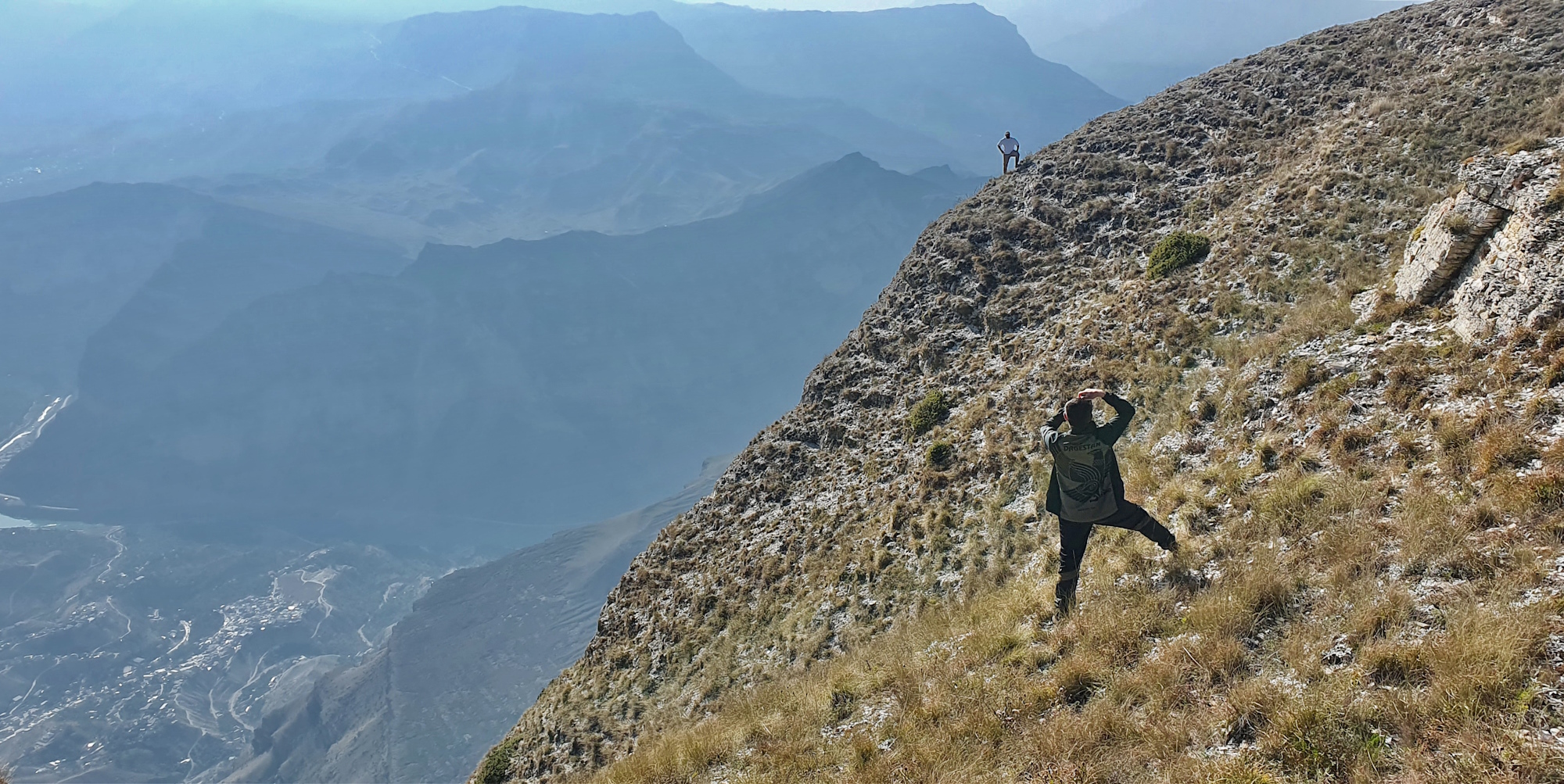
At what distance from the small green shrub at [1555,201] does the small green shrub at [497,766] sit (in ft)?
76.4

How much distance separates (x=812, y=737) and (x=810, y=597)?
289 inches

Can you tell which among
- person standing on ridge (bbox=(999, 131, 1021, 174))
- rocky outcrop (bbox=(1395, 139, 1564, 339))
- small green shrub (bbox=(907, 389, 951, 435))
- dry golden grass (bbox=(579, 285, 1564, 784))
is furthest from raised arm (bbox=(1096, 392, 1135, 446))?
person standing on ridge (bbox=(999, 131, 1021, 174))

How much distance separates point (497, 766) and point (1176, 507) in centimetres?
1687

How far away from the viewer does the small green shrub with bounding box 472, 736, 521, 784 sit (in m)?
17.2

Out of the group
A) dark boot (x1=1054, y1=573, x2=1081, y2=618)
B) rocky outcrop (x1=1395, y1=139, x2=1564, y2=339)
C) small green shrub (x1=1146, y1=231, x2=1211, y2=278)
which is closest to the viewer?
dark boot (x1=1054, y1=573, x2=1081, y2=618)

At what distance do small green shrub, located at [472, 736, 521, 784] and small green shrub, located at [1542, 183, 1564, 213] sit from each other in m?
23.3

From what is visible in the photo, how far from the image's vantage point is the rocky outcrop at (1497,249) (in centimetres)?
1009

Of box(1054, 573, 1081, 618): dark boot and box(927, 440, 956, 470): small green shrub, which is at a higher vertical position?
box(1054, 573, 1081, 618): dark boot

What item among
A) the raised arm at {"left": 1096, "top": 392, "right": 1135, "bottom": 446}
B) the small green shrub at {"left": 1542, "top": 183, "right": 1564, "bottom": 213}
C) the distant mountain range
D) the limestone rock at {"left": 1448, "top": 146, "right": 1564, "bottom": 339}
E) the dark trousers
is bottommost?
the distant mountain range

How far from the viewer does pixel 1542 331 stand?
9523 millimetres

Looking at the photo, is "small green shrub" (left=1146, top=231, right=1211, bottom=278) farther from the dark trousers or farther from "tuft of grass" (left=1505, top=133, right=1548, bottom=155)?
the dark trousers

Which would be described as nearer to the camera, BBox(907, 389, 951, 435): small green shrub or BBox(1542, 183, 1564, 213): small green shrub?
BBox(1542, 183, 1564, 213): small green shrub

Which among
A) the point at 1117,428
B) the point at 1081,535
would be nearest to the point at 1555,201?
the point at 1117,428

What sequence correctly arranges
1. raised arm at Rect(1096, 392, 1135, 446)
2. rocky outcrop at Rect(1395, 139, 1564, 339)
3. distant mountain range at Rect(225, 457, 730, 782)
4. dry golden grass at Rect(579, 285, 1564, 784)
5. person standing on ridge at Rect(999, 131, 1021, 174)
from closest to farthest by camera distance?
dry golden grass at Rect(579, 285, 1564, 784)
raised arm at Rect(1096, 392, 1135, 446)
rocky outcrop at Rect(1395, 139, 1564, 339)
person standing on ridge at Rect(999, 131, 1021, 174)
distant mountain range at Rect(225, 457, 730, 782)
